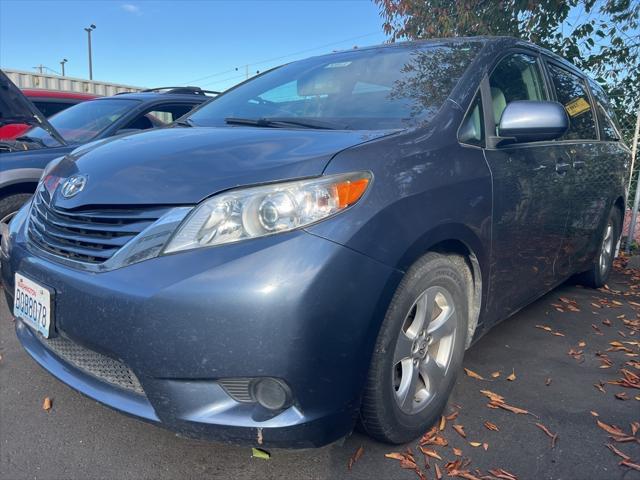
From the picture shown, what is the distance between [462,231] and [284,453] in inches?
43.8

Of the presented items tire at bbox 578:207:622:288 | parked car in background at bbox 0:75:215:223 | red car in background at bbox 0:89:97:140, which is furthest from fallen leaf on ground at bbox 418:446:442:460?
red car in background at bbox 0:89:97:140

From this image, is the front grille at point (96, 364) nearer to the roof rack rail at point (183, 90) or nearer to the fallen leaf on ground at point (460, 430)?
the fallen leaf on ground at point (460, 430)

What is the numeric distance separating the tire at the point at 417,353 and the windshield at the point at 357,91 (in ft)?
2.11

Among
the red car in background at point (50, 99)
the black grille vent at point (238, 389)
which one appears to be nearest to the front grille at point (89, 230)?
the black grille vent at point (238, 389)

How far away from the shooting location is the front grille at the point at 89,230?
5.60ft

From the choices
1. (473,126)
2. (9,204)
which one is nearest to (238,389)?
(473,126)

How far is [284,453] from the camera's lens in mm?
1972

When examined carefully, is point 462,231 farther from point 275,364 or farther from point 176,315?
point 176,315

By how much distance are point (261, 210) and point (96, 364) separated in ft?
2.71

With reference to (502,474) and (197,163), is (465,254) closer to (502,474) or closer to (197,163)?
(502,474)

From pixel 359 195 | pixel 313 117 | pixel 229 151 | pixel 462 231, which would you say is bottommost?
pixel 462 231

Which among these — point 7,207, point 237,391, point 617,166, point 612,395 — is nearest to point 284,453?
point 237,391

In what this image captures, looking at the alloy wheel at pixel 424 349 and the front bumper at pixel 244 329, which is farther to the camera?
the alloy wheel at pixel 424 349

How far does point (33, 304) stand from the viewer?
191cm
